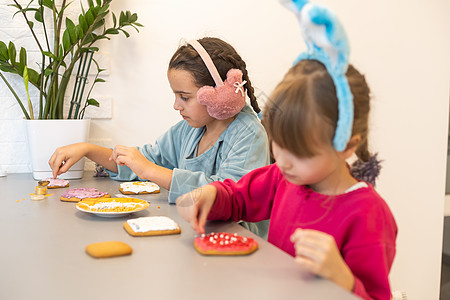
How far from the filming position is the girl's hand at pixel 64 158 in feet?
4.85

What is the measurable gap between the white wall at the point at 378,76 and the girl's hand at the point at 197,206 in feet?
3.10

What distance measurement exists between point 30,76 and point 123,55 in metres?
0.35

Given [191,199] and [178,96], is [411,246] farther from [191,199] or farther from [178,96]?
[191,199]

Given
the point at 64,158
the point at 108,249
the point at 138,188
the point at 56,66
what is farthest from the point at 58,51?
the point at 108,249

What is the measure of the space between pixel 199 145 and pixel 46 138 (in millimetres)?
507

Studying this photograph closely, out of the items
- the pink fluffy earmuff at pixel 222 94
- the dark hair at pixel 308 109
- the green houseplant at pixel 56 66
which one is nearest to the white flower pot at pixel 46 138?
the green houseplant at pixel 56 66

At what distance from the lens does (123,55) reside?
6.08 ft

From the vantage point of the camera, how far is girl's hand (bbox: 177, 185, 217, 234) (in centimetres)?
95

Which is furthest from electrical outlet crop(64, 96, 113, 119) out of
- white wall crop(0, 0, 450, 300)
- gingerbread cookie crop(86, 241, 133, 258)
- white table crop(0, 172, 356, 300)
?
gingerbread cookie crop(86, 241, 133, 258)

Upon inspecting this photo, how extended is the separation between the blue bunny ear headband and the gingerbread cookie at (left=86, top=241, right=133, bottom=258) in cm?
40

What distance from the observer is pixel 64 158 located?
1493mm

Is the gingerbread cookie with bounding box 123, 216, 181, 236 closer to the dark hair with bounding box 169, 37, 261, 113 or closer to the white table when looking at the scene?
the white table

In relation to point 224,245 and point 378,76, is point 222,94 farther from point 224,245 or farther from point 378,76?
point 378,76

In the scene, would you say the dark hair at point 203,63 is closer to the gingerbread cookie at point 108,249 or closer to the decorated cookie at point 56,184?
the decorated cookie at point 56,184
